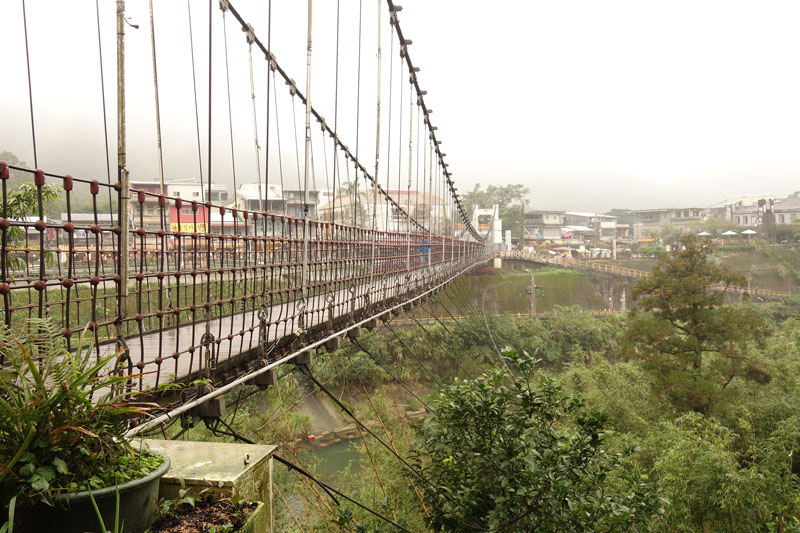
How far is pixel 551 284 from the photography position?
23.5 metres

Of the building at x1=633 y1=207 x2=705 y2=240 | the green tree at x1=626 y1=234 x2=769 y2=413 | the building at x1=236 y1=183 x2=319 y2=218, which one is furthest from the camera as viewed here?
the building at x1=633 y1=207 x2=705 y2=240

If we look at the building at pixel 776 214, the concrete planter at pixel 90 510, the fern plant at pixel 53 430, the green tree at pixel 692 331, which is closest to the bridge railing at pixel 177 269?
the fern plant at pixel 53 430

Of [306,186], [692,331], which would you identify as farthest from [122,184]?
[692,331]

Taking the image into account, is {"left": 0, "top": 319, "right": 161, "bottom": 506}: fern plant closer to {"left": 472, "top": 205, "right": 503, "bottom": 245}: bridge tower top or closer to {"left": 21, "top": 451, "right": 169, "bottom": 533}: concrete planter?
{"left": 21, "top": 451, "right": 169, "bottom": 533}: concrete planter

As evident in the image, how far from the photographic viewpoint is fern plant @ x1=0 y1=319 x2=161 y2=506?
2.99ft

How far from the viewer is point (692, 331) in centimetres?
905

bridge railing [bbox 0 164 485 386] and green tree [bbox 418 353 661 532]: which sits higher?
bridge railing [bbox 0 164 485 386]

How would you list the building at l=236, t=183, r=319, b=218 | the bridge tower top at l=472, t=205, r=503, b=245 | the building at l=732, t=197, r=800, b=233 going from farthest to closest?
the bridge tower top at l=472, t=205, r=503, b=245
the building at l=732, t=197, r=800, b=233
the building at l=236, t=183, r=319, b=218

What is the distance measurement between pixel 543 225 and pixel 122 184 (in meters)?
38.6

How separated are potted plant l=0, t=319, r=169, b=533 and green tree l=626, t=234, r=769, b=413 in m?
8.85

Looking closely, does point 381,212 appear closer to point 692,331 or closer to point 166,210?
point 166,210

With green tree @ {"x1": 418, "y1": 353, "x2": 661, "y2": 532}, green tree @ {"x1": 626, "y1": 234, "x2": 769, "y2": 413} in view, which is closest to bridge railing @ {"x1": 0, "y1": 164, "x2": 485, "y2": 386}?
green tree @ {"x1": 418, "y1": 353, "x2": 661, "y2": 532}

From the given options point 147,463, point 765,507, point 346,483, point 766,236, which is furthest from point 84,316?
point 766,236

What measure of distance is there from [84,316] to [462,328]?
10.5 meters
